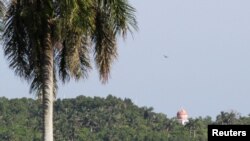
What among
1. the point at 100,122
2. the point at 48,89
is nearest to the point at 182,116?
the point at 100,122

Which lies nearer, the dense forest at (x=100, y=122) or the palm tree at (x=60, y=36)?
the palm tree at (x=60, y=36)

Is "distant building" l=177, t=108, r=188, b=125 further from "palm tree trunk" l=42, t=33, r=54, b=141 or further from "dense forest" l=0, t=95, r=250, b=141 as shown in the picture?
"palm tree trunk" l=42, t=33, r=54, b=141

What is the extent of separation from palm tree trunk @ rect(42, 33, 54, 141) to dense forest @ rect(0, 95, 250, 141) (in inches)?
4302

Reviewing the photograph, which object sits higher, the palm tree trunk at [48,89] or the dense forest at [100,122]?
the dense forest at [100,122]

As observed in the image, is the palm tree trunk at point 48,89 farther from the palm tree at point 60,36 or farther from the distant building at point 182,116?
the distant building at point 182,116

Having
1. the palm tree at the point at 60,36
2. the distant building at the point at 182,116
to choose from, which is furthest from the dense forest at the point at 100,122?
the palm tree at the point at 60,36

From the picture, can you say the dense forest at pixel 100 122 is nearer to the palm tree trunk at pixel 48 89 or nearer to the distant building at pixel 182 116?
the distant building at pixel 182 116

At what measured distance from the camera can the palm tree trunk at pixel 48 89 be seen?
1486 centimetres

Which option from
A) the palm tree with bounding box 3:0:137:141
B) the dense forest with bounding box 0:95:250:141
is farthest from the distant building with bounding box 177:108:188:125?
the palm tree with bounding box 3:0:137:141

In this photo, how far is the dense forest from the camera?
448ft

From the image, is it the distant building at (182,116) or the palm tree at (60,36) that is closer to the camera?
the palm tree at (60,36)

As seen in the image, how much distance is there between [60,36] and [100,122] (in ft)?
445

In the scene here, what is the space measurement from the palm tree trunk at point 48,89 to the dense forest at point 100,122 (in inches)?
4302

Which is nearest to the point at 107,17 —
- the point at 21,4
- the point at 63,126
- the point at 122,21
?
the point at 122,21
